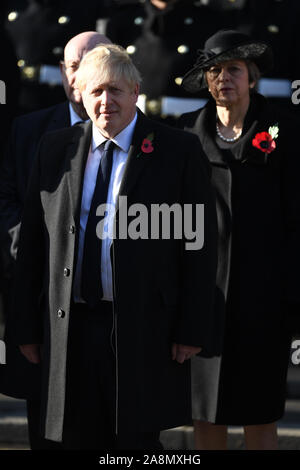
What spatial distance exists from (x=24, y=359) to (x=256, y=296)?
3.02 ft

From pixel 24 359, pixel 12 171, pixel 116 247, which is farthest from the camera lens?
pixel 12 171

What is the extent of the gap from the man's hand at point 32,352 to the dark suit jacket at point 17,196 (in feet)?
0.41

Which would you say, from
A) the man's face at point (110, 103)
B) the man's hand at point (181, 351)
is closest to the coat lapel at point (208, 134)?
the man's face at point (110, 103)

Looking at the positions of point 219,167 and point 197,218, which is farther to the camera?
point 219,167

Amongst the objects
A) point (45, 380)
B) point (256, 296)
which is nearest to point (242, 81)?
point (256, 296)

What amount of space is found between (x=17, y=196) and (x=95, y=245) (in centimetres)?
77

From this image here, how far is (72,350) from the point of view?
3.82 m

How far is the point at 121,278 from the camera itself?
Answer: 12.2 feet

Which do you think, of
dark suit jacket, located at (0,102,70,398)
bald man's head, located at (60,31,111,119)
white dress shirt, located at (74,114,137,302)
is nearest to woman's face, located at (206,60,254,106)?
bald man's head, located at (60,31,111,119)

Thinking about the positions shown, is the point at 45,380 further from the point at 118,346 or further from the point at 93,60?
the point at 93,60

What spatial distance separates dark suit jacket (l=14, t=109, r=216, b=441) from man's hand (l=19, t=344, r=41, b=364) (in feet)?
0.13

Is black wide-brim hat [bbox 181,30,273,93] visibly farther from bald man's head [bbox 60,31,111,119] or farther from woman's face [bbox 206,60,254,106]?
bald man's head [bbox 60,31,111,119]

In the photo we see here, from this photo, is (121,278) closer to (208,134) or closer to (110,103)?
(110,103)

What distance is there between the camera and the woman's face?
177 inches
